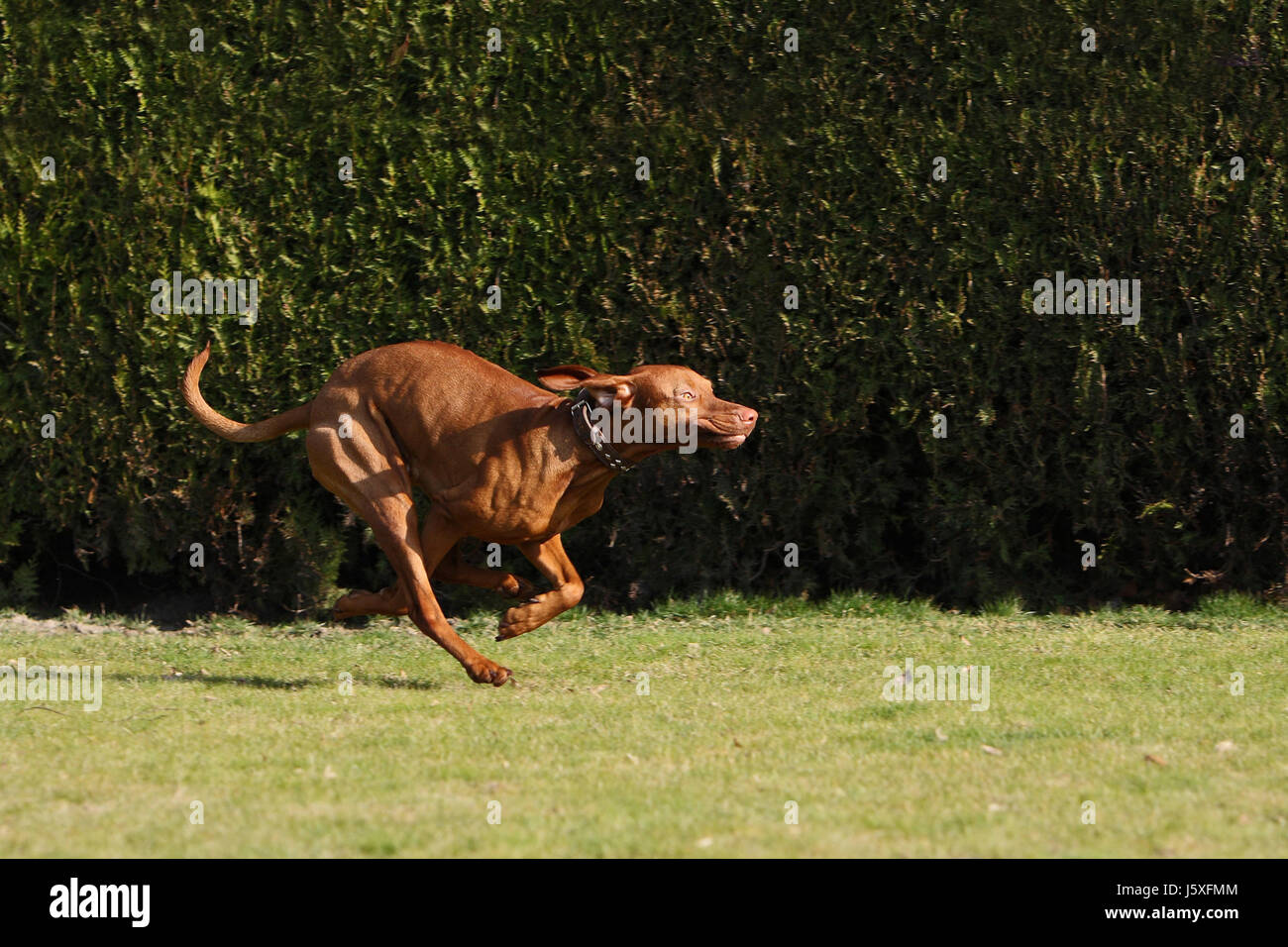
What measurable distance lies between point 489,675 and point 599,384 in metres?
1.46

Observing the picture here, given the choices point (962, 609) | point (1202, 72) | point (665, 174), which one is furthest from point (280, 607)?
point (1202, 72)

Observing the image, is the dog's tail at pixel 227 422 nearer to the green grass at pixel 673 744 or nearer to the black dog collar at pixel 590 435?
the green grass at pixel 673 744

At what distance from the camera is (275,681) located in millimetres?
7168

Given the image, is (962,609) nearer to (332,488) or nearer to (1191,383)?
(1191,383)

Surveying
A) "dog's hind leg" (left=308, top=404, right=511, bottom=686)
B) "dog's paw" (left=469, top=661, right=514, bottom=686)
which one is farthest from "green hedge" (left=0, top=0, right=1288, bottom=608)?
"dog's paw" (left=469, top=661, right=514, bottom=686)

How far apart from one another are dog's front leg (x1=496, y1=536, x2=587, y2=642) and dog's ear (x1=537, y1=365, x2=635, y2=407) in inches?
32.8

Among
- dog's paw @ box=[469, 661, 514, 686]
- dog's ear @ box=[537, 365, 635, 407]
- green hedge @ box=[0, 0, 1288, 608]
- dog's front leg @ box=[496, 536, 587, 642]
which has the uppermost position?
green hedge @ box=[0, 0, 1288, 608]

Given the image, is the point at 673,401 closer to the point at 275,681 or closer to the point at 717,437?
the point at 717,437

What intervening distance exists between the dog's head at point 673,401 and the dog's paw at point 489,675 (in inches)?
47.9

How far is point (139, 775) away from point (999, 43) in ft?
20.6

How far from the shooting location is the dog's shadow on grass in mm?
6934

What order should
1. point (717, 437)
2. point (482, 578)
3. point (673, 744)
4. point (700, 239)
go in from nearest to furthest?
point (673, 744) → point (717, 437) → point (482, 578) → point (700, 239)

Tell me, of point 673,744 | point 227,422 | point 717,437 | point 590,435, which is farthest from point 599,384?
point 227,422

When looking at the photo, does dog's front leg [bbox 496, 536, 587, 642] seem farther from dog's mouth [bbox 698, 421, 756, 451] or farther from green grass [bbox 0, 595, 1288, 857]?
dog's mouth [bbox 698, 421, 756, 451]
